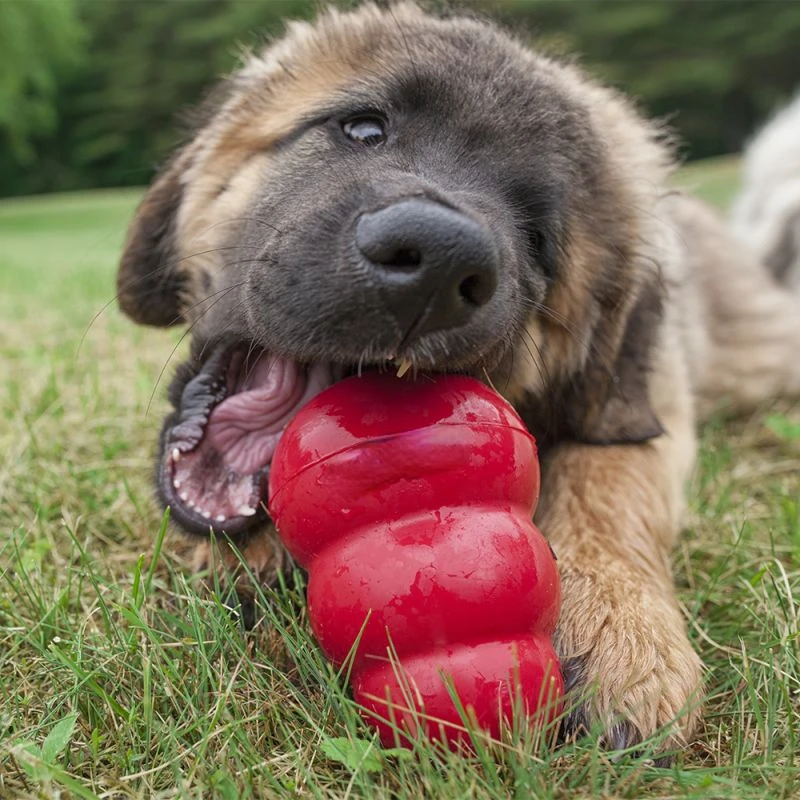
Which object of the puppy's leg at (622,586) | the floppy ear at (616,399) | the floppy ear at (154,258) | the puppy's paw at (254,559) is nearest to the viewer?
the puppy's leg at (622,586)

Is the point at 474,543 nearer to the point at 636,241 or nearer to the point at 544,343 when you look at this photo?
the point at 544,343

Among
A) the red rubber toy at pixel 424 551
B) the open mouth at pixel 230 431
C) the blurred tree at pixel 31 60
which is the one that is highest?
the red rubber toy at pixel 424 551

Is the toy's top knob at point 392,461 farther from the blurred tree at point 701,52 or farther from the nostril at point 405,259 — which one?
the blurred tree at point 701,52

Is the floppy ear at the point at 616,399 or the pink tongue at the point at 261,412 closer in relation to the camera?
the pink tongue at the point at 261,412

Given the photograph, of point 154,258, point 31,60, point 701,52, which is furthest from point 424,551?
point 701,52

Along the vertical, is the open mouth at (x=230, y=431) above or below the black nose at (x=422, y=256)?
below

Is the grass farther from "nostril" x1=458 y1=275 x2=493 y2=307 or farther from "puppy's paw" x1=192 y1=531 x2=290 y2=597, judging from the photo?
"nostril" x1=458 y1=275 x2=493 y2=307

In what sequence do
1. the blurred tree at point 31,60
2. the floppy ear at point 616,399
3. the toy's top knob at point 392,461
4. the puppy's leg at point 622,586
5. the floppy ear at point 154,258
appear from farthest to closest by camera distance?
the blurred tree at point 31,60
the floppy ear at point 154,258
the floppy ear at point 616,399
the puppy's leg at point 622,586
the toy's top knob at point 392,461

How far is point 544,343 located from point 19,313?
4.38 metres

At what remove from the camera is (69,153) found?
3781 cm

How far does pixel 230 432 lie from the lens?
84.0 inches

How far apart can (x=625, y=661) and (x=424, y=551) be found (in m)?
0.56

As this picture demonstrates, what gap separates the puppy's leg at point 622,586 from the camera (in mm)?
1623

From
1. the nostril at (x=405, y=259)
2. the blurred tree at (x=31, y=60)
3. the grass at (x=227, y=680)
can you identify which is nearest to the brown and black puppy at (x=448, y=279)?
the nostril at (x=405, y=259)
